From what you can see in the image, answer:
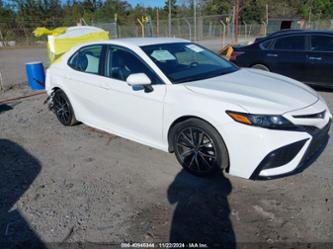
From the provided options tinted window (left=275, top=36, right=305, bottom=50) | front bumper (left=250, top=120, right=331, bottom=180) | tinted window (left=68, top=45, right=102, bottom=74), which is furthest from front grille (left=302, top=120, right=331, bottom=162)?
tinted window (left=275, top=36, right=305, bottom=50)

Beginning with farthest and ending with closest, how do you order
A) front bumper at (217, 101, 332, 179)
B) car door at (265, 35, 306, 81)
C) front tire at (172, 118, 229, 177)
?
car door at (265, 35, 306, 81), front tire at (172, 118, 229, 177), front bumper at (217, 101, 332, 179)

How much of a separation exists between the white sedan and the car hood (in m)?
0.01

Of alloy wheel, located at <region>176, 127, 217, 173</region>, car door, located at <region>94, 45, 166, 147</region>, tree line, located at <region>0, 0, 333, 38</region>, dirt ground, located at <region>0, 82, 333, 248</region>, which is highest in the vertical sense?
tree line, located at <region>0, 0, 333, 38</region>

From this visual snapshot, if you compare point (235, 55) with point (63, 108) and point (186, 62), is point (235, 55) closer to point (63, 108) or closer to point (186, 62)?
point (186, 62)

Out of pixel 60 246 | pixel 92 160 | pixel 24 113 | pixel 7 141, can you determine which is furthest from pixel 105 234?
pixel 24 113

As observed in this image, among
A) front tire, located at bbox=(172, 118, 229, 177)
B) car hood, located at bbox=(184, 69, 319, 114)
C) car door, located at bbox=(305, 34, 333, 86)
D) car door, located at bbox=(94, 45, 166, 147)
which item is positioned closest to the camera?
car hood, located at bbox=(184, 69, 319, 114)

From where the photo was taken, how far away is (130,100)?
390 cm

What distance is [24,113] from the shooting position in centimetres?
640

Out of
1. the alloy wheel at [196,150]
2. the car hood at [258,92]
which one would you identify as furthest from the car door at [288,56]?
the alloy wheel at [196,150]

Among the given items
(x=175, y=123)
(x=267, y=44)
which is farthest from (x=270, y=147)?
(x=267, y=44)

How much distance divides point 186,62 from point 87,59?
1.66m

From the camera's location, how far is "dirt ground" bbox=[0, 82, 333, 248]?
2.63 metres

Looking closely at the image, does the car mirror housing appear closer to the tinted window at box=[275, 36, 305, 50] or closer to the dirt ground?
the dirt ground

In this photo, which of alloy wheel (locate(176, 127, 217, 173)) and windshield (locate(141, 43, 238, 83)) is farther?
windshield (locate(141, 43, 238, 83))
